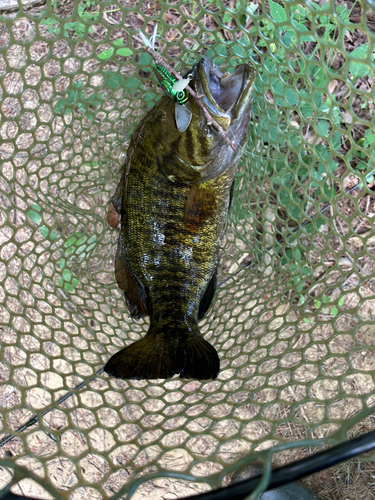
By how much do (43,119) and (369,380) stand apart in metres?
3.11

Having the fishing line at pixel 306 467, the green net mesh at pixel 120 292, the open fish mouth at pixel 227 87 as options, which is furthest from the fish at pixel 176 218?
the fishing line at pixel 306 467

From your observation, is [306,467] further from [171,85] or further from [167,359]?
[171,85]

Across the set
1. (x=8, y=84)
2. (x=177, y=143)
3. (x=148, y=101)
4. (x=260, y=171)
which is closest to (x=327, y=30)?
(x=260, y=171)

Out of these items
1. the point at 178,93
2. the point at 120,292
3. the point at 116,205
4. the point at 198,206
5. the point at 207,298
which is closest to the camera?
the point at 178,93

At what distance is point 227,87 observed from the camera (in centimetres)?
195

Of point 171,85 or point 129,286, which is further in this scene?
point 129,286

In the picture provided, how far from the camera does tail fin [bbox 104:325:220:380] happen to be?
6.05 feet

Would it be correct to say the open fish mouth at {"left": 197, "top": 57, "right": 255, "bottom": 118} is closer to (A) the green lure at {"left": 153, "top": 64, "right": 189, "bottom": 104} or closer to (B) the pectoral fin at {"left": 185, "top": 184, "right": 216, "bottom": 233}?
(A) the green lure at {"left": 153, "top": 64, "right": 189, "bottom": 104}

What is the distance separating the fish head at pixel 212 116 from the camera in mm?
1826

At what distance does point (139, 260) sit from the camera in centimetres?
218

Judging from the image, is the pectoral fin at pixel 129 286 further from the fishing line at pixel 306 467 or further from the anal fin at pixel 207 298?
the fishing line at pixel 306 467

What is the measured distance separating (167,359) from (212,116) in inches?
46.2

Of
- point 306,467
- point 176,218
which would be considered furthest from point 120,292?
point 306,467

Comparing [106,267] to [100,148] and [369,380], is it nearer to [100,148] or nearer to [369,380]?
[100,148]
